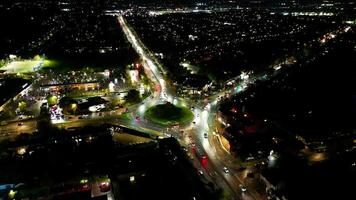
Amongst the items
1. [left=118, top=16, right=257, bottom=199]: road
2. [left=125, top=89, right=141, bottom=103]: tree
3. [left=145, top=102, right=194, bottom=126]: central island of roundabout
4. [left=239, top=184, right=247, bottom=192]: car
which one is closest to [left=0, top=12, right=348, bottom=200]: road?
[left=118, top=16, right=257, bottom=199]: road

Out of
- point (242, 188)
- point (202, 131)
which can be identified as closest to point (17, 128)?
point (202, 131)

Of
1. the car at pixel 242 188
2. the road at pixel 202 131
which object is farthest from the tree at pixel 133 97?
the car at pixel 242 188

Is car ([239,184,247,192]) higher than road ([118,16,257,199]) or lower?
lower

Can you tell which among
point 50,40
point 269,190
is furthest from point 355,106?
point 50,40

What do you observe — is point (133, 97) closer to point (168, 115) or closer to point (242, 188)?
point (168, 115)

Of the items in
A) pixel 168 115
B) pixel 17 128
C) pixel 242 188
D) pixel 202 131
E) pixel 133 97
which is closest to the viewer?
pixel 242 188

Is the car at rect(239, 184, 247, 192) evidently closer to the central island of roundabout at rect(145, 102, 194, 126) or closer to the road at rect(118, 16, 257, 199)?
the road at rect(118, 16, 257, 199)

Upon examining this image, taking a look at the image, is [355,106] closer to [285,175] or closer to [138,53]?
[285,175]

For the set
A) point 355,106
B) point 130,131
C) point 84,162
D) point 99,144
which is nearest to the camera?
point 84,162
